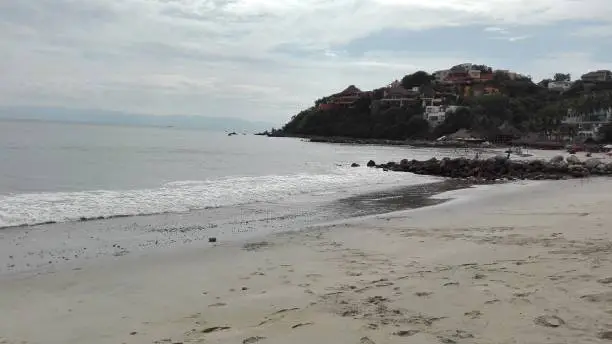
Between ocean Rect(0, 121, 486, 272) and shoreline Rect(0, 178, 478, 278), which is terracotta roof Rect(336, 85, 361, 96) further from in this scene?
shoreline Rect(0, 178, 478, 278)

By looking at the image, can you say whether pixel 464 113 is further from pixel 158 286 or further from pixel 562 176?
pixel 158 286

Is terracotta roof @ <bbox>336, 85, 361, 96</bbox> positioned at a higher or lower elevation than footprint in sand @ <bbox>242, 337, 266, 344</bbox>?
higher

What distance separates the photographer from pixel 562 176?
25.4 m

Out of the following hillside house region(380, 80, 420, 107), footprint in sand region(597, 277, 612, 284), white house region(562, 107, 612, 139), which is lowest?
footprint in sand region(597, 277, 612, 284)

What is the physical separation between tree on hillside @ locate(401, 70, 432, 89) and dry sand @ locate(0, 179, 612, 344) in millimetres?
135832

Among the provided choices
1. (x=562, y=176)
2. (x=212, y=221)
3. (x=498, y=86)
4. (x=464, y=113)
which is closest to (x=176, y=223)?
(x=212, y=221)

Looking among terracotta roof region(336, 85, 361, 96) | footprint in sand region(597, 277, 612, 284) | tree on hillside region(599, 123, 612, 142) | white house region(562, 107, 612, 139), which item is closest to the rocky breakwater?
footprint in sand region(597, 277, 612, 284)

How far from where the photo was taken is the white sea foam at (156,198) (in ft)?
38.2

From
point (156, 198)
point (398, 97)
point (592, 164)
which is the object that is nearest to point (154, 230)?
point (156, 198)

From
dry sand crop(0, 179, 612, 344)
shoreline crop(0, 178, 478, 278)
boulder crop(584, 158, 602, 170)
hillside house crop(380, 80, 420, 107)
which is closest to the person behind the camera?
dry sand crop(0, 179, 612, 344)

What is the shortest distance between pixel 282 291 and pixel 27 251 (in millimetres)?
4952

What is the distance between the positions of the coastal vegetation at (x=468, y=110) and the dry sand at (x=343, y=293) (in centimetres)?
8682

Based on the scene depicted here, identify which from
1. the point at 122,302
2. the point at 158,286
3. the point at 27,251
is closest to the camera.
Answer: the point at 122,302

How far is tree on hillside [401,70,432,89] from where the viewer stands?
139875mm
